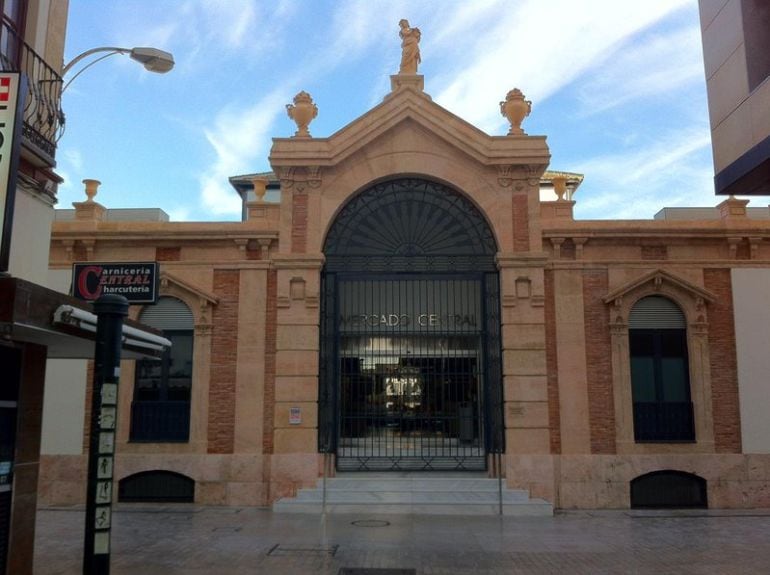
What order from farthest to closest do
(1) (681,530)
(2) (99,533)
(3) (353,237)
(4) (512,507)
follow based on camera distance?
(3) (353,237), (4) (512,507), (1) (681,530), (2) (99,533)

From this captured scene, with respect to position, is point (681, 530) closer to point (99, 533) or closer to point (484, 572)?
point (484, 572)

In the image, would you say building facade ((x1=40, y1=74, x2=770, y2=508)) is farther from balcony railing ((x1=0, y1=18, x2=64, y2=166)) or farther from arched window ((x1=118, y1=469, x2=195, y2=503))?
balcony railing ((x1=0, y1=18, x2=64, y2=166))

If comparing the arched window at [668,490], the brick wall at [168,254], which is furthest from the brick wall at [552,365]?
the brick wall at [168,254]

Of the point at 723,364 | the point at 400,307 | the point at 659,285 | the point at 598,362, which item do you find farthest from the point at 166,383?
the point at 723,364

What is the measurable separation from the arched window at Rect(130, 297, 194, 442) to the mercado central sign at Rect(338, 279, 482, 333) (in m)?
3.68

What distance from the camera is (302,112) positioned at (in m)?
16.8

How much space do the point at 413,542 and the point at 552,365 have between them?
19.0 feet

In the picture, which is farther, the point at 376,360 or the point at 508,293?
the point at 376,360

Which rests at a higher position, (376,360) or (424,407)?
(376,360)

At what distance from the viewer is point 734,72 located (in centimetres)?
1008

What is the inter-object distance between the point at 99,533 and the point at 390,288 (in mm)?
13293

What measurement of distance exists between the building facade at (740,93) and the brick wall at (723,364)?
6.33 metres

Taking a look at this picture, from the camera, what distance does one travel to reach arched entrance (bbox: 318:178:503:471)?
16.0 m

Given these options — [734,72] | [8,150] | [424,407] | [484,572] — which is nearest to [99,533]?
[8,150]
